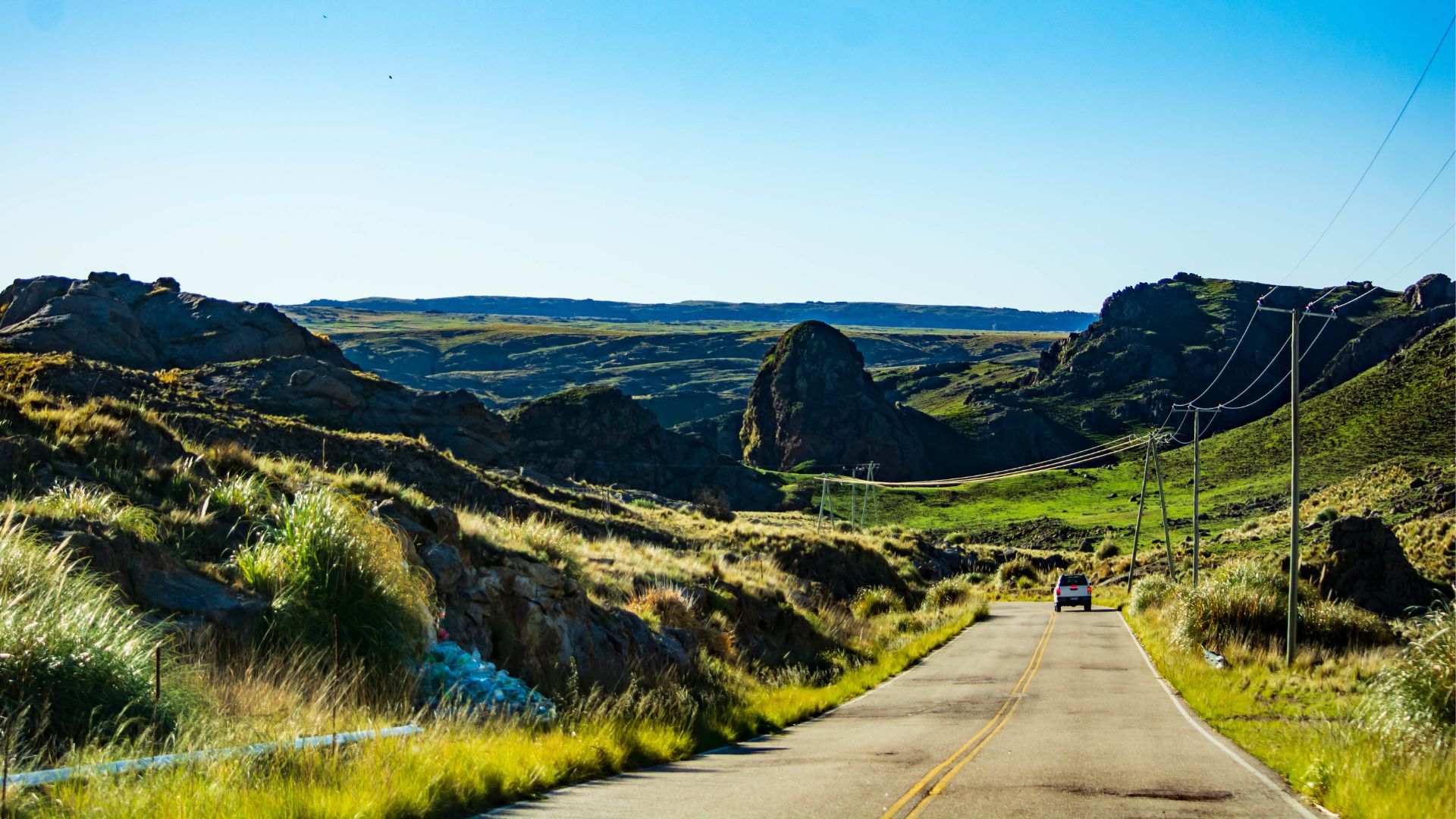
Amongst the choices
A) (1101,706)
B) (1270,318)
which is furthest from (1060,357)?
(1101,706)

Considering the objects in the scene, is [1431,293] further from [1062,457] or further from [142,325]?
[142,325]

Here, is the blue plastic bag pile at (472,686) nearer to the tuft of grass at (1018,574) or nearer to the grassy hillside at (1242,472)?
the tuft of grass at (1018,574)

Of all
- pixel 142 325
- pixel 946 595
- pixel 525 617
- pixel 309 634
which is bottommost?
pixel 946 595

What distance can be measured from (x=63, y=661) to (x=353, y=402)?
5279 cm

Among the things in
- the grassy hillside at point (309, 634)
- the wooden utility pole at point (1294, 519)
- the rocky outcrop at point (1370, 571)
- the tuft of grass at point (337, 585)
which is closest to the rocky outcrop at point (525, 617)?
the grassy hillside at point (309, 634)

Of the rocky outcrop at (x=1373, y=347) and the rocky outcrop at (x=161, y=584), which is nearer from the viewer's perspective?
the rocky outcrop at (x=161, y=584)

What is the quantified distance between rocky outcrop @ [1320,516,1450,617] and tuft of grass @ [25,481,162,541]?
36.0 m

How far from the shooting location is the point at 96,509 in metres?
12.8

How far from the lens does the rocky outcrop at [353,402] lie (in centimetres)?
5656

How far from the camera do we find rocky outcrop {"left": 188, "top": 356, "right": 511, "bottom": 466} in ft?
186

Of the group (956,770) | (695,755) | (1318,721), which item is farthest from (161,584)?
(1318,721)

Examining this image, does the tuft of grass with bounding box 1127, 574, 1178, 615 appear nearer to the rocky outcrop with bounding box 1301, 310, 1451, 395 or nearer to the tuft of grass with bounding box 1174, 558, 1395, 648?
the tuft of grass with bounding box 1174, 558, 1395, 648

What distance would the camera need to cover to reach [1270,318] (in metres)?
186

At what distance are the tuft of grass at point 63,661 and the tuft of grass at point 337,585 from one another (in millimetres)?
2534
